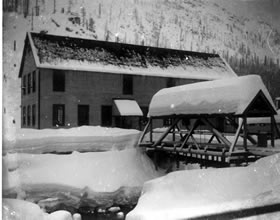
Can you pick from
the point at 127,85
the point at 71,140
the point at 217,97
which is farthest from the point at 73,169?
the point at 217,97

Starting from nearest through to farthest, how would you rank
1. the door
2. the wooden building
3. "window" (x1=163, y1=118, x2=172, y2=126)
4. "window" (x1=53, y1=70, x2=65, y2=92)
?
the wooden building, "window" (x1=53, y1=70, x2=65, y2=92), the door, "window" (x1=163, y1=118, x2=172, y2=126)

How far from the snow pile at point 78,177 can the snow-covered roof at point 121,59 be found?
0.74 m

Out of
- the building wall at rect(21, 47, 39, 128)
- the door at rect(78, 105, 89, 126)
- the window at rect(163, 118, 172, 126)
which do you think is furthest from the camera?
the window at rect(163, 118, 172, 126)

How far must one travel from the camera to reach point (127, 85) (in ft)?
10.3

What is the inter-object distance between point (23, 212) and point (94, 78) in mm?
1189

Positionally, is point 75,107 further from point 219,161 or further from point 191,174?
point 219,161

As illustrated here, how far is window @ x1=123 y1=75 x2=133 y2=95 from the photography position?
10.3 ft

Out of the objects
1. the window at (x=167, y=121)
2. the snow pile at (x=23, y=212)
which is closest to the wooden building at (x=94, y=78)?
the window at (x=167, y=121)

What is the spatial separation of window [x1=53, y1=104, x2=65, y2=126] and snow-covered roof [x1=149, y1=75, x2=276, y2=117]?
0.95m

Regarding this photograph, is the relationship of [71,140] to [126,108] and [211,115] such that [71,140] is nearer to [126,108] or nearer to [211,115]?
[126,108]

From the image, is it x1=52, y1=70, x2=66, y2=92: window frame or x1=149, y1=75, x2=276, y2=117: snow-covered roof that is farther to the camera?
x1=149, y1=75, x2=276, y2=117: snow-covered roof

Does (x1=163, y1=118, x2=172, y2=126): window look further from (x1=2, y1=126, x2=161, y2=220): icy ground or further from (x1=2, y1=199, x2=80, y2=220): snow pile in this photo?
(x1=2, y1=199, x2=80, y2=220): snow pile

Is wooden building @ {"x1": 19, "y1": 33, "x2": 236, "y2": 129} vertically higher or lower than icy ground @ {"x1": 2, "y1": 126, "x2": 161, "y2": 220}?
higher

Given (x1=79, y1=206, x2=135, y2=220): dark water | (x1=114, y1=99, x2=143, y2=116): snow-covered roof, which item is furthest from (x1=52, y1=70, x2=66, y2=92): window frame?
(x1=79, y1=206, x2=135, y2=220): dark water
